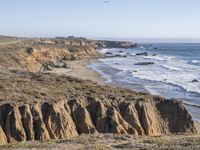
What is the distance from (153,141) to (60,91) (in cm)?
824

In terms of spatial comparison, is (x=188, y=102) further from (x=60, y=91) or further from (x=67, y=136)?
(x=67, y=136)

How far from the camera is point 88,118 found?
21.8 m

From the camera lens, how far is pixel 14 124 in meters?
20.3

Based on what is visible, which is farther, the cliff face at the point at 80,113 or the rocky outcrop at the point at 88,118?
the cliff face at the point at 80,113

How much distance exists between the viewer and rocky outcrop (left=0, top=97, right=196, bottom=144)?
20500 millimetres

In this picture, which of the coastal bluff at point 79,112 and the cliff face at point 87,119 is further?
the coastal bluff at point 79,112

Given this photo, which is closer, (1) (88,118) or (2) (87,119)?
(2) (87,119)

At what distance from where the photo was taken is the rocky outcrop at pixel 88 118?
67.3 feet

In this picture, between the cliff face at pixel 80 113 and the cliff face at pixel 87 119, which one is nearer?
the cliff face at pixel 87 119

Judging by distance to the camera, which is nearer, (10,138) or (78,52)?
(10,138)

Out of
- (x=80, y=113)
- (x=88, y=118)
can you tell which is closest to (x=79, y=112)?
(x=80, y=113)

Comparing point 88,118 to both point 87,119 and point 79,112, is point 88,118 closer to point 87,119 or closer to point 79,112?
point 87,119

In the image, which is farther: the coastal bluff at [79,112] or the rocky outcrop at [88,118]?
the coastal bluff at [79,112]

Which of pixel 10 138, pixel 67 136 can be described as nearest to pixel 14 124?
pixel 10 138
